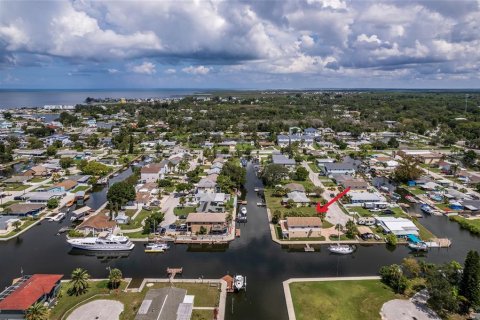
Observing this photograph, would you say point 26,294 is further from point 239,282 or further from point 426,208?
point 426,208

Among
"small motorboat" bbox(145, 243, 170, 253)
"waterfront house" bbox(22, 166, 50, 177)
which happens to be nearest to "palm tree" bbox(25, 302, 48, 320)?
"small motorboat" bbox(145, 243, 170, 253)

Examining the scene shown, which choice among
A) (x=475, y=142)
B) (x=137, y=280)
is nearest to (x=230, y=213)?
(x=137, y=280)

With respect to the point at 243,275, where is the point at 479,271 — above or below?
above

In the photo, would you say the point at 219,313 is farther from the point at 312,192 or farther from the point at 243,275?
the point at 312,192

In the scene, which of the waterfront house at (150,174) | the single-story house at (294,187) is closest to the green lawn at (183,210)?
the waterfront house at (150,174)

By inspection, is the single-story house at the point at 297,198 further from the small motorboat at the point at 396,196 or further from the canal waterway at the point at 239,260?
the small motorboat at the point at 396,196

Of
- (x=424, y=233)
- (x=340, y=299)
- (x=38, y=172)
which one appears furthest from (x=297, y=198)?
(x=38, y=172)

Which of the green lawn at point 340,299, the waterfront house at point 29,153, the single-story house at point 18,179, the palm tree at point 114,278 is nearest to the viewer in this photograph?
the green lawn at point 340,299

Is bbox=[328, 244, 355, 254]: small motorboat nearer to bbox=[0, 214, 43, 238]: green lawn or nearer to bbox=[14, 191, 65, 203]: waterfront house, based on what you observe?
bbox=[0, 214, 43, 238]: green lawn
